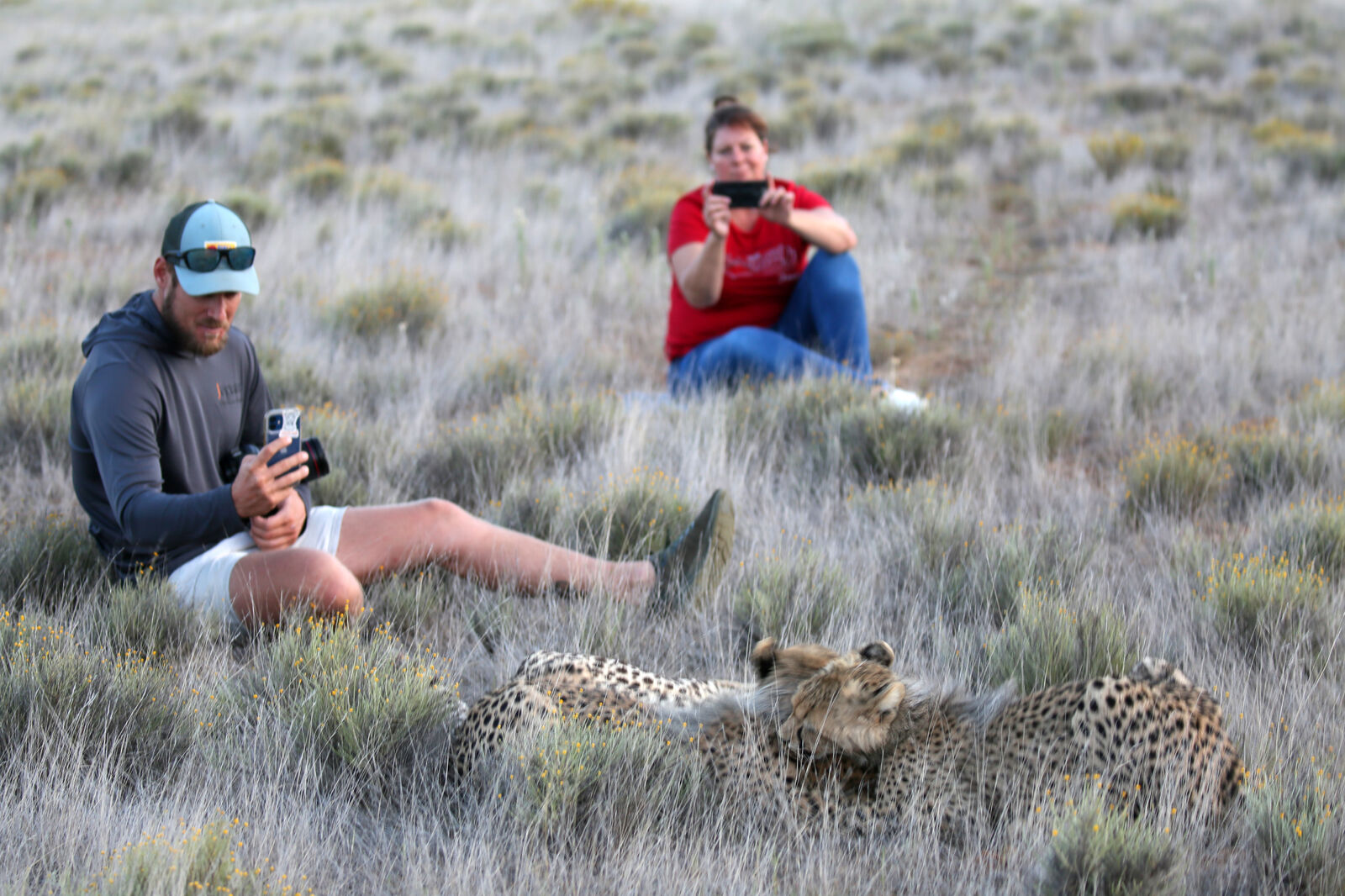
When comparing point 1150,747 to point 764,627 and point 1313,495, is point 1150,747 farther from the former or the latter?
point 1313,495

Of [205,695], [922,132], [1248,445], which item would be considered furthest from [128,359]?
[922,132]

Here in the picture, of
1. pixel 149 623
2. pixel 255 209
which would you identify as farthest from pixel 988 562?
pixel 255 209

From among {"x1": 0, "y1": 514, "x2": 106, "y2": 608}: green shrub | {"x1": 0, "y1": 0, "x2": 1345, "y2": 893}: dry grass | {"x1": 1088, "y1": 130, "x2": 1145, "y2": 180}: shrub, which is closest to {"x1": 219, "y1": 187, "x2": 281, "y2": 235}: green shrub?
{"x1": 0, "y1": 0, "x2": 1345, "y2": 893}: dry grass

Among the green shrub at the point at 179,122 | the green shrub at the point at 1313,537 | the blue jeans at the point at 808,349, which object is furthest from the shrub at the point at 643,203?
the green shrub at the point at 1313,537

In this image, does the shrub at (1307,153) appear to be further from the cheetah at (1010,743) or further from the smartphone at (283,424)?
the smartphone at (283,424)

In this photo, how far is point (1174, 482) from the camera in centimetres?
460

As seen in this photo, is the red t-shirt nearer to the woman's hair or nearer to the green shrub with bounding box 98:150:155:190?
the woman's hair

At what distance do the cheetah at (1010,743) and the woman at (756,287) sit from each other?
10.7 ft

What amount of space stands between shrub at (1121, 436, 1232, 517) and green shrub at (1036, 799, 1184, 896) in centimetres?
246

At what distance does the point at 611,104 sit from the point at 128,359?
495 inches

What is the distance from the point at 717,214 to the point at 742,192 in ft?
0.67

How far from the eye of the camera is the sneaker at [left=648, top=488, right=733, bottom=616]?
3.82 meters

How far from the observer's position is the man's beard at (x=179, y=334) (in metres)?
3.51

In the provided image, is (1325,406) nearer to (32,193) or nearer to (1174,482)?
(1174,482)
